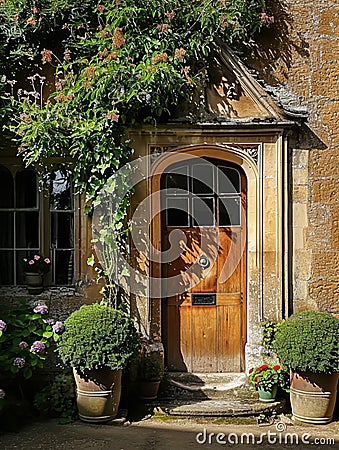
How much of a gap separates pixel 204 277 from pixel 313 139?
73.9 inches

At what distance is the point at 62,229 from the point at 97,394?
6.34ft

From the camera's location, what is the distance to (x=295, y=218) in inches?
268

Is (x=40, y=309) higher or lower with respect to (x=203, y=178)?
lower

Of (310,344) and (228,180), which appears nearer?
(310,344)

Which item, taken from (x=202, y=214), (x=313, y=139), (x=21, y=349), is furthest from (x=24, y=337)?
(x=313, y=139)

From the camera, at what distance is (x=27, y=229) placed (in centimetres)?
706

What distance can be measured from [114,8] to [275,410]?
14.3 ft

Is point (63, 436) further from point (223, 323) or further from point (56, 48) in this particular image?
point (56, 48)

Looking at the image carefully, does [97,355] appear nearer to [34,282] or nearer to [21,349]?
[21,349]

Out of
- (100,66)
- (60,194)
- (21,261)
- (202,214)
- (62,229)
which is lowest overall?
(21,261)

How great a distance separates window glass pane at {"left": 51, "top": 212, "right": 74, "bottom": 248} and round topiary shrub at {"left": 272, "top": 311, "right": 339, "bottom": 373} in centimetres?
247

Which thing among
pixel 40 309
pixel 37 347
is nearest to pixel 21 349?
pixel 37 347

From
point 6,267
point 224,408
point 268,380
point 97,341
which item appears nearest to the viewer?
point 97,341

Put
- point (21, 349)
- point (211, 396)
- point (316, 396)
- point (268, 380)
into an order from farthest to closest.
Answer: point (211, 396) → point (268, 380) → point (21, 349) → point (316, 396)
